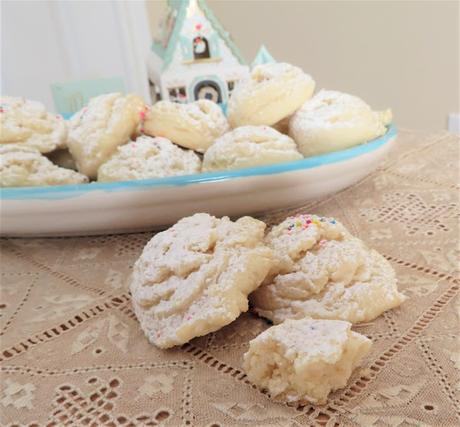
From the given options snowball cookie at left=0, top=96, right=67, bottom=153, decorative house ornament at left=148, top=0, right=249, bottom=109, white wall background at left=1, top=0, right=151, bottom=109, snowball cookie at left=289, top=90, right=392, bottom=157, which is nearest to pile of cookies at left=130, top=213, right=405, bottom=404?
snowball cookie at left=289, top=90, right=392, bottom=157

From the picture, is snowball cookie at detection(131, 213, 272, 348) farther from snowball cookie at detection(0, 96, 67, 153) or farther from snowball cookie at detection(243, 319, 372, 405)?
snowball cookie at detection(0, 96, 67, 153)

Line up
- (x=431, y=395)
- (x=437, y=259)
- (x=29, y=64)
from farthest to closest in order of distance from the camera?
(x=29, y=64)
(x=437, y=259)
(x=431, y=395)

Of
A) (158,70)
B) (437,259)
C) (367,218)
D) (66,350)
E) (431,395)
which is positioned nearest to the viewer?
(431,395)

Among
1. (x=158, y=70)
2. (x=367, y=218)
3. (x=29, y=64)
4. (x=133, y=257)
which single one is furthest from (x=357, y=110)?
(x=29, y=64)

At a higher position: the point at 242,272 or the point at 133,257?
the point at 242,272

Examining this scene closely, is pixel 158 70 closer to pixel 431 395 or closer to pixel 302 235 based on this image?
pixel 302 235

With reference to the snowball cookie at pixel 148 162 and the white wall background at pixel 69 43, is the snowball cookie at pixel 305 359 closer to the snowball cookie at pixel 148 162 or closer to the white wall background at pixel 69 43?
the snowball cookie at pixel 148 162

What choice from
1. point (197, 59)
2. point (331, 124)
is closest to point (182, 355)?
point (331, 124)
